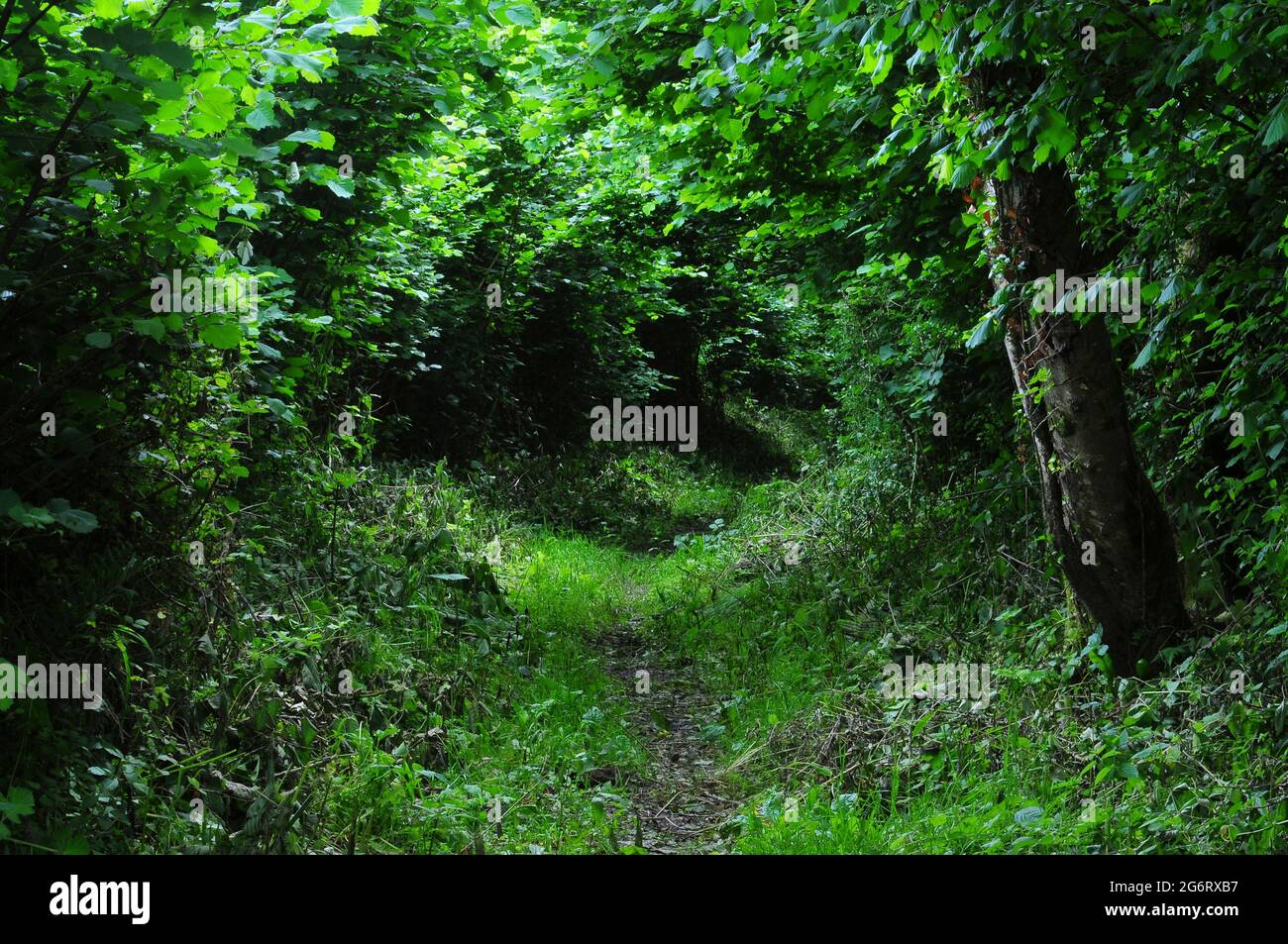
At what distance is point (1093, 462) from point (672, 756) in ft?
10.2

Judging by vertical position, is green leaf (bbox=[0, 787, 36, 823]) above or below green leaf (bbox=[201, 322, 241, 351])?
below

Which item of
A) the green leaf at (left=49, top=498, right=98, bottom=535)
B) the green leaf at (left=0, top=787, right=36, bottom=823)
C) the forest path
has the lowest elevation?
the forest path

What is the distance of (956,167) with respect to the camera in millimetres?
4625

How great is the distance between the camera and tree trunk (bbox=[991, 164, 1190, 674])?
530 centimetres

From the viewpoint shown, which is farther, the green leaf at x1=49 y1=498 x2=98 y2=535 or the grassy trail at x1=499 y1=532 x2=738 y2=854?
the grassy trail at x1=499 y1=532 x2=738 y2=854

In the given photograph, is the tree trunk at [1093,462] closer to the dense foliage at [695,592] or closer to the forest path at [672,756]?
the dense foliage at [695,592]

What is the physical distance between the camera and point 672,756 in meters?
6.12

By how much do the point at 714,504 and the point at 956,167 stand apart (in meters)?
12.1

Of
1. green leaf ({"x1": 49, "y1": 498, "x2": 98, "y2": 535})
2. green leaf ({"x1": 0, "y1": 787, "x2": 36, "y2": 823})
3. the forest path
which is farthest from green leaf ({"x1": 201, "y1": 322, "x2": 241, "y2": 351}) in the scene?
the forest path

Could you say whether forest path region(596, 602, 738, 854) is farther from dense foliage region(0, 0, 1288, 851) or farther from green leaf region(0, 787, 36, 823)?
green leaf region(0, 787, 36, 823)

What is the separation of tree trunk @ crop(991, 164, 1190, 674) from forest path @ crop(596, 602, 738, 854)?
2410 millimetres

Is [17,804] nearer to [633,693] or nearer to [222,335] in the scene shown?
[222,335]
